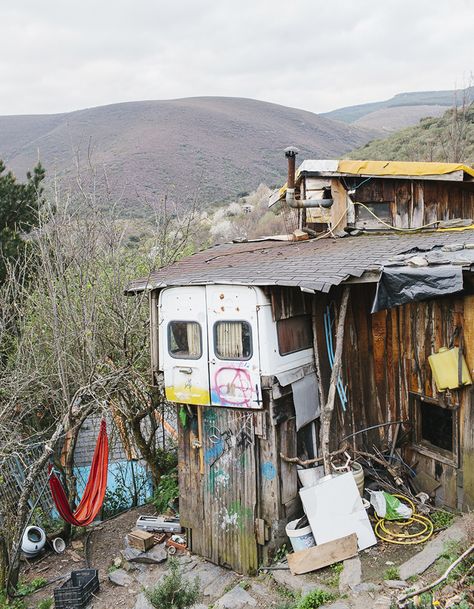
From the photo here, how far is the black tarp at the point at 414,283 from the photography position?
251 inches

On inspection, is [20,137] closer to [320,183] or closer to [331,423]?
[320,183]

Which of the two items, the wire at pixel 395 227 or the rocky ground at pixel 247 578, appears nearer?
the rocky ground at pixel 247 578

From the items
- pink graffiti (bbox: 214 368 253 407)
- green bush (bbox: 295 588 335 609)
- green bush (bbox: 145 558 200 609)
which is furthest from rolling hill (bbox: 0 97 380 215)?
green bush (bbox: 295 588 335 609)

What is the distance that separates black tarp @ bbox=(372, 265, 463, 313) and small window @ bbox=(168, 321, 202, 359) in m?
2.78

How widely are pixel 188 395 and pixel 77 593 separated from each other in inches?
133

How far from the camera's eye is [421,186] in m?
11.2

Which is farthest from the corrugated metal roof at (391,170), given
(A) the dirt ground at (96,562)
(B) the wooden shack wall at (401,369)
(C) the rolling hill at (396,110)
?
(C) the rolling hill at (396,110)

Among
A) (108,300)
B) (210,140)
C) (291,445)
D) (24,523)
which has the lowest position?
(24,523)

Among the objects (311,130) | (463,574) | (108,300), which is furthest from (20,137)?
(463,574)

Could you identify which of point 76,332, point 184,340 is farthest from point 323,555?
point 76,332

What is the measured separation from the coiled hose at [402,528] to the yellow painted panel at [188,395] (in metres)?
3.14

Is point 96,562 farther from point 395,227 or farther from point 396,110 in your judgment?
point 396,110

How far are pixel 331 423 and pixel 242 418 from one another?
153 centimetres

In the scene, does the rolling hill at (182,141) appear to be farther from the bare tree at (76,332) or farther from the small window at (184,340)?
the small window at (184,340)
